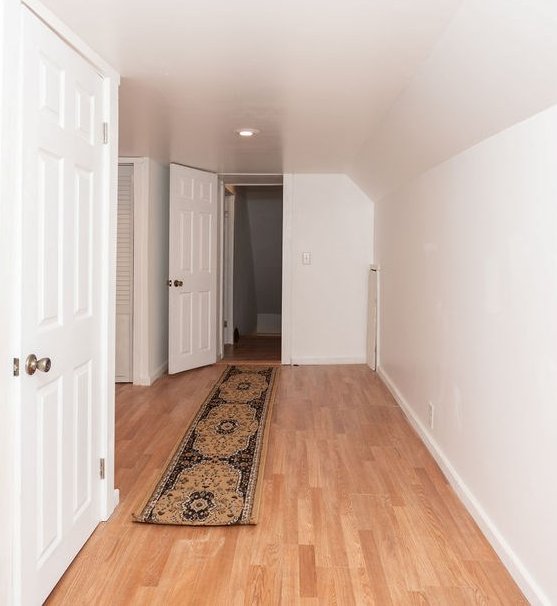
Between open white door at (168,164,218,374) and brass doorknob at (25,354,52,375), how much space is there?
3.54 meters

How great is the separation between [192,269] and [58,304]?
3.59 metres

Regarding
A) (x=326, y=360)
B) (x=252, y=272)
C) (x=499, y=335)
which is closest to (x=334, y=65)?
(x=499, y=335)

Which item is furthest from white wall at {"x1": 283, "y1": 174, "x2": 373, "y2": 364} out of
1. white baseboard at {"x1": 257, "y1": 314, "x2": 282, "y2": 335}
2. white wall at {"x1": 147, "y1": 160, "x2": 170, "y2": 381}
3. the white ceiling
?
white baseboard at {"x1": 257, "y1": 314, "x2": 282, "y2": 335}

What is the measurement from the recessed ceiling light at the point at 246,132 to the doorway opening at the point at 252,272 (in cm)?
268

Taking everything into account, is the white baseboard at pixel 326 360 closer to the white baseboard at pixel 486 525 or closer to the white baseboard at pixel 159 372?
the white baseboard at pixel 159 372

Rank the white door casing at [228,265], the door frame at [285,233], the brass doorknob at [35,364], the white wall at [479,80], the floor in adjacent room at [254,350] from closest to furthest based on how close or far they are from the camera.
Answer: the white wall at [479,80] < the brass doorknob at [35,364] < the door frame at [285,233] < the floor in adjacent room at [254,350] < the white door casing at [228,265]

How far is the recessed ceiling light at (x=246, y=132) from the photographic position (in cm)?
377

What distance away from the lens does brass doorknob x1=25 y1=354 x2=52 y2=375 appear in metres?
1.78

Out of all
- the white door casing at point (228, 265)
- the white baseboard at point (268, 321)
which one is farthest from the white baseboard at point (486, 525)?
the white baseboard at point (268, 321)

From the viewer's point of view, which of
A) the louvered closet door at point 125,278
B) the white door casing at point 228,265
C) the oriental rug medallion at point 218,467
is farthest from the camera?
the white door casing at point 228,265

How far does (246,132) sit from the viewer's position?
3840 mm

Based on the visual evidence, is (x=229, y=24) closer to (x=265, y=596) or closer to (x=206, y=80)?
(x=206, y=80)

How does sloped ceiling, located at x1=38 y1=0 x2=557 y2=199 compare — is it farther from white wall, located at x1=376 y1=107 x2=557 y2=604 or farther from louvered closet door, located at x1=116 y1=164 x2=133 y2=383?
louvered closet door, located at x1=116 y1=164 x2=133 y2=383

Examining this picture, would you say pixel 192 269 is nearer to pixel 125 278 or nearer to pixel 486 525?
pixel 125 278
